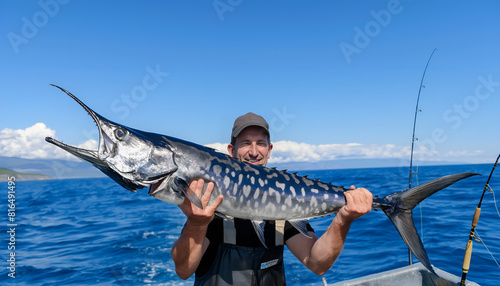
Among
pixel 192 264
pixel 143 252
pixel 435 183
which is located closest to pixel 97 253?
pixel 143 252

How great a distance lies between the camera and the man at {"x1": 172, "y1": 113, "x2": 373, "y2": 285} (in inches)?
120

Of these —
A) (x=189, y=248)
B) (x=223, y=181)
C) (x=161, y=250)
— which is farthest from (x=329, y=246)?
(x=161, y=250)

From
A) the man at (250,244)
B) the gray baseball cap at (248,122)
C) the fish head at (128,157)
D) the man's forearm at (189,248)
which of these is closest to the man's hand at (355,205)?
the man at (250,244)

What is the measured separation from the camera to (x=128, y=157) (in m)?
2.70

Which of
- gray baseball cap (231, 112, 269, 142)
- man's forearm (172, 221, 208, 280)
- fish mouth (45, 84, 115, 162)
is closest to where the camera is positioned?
fish mouth (45, 84, 115, 162)

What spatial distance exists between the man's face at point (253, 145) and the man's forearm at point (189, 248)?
3.34ft

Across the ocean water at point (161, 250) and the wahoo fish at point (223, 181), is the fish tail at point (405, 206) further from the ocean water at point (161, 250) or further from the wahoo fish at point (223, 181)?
the ocean water at point (161, 250)

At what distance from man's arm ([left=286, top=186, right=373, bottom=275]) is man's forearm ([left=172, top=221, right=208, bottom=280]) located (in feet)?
3.79

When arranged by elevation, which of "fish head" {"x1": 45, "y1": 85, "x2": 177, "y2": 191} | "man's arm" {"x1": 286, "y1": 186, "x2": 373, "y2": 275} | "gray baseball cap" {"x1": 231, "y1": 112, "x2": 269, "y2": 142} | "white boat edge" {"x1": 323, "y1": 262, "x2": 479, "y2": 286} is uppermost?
"gray baseball cap" {"x1": 231, "y1": 112, "x2": 269, "y2": 142}

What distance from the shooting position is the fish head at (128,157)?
Answer: 2.65 m

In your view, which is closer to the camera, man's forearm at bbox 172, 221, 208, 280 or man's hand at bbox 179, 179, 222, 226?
man's hand at bbox 179, 179, 222, 226

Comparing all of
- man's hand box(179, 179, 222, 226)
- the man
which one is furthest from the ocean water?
man's hand box(179, 179, 222, 226)

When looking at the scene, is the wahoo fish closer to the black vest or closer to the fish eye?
the fish eye

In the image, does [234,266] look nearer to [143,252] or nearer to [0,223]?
[143,252]
